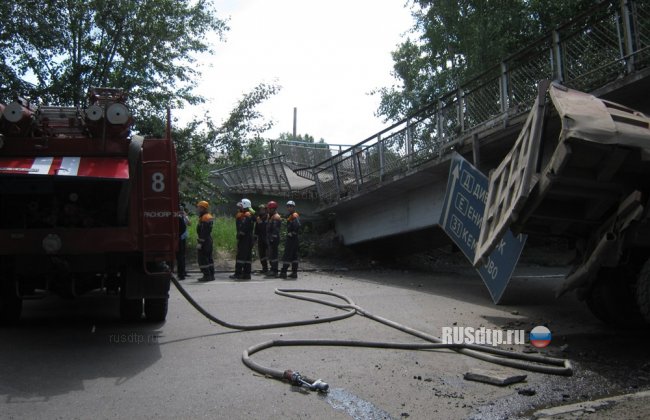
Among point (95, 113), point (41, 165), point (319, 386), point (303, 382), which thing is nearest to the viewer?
point (319, 386)

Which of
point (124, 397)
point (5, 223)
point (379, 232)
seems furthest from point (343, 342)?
point (379, 232)

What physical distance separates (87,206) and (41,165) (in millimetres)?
813

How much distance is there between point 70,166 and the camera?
580cm

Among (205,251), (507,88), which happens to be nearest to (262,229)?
(205,251)

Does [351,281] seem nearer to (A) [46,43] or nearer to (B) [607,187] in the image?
(B) [607,187]

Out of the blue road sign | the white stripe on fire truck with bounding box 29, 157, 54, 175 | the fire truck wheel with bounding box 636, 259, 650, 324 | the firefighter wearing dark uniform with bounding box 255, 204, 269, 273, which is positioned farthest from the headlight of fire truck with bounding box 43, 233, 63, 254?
the firefighter wearing dark uniform with bounding box 255, 204, 269, 273

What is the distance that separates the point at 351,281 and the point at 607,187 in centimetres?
727

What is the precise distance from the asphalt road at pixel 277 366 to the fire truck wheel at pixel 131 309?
25cm

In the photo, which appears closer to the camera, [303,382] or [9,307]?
[303,382]

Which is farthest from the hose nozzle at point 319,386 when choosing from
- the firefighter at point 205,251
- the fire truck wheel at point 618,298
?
the firefighter at point 205,251

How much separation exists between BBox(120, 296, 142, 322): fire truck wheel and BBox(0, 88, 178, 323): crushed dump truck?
62cm

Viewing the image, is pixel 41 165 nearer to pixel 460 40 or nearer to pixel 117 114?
pixel 117 114

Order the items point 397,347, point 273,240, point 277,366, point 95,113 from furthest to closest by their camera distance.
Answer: point 273,240, point 95,113, point 397,347, point 277,366

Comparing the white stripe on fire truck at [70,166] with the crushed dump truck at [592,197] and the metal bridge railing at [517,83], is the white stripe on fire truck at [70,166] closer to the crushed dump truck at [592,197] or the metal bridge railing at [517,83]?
the crushed dump truck at [592,197]
